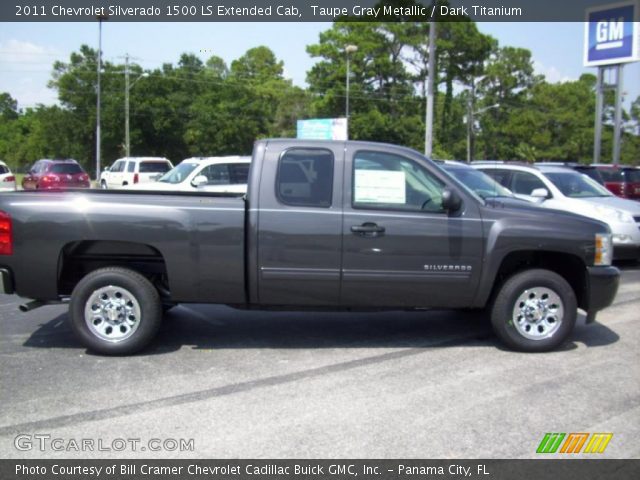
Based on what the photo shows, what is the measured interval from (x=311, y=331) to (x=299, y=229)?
1477 millimetres

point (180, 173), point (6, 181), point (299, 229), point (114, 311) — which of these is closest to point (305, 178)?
point (299, 229)

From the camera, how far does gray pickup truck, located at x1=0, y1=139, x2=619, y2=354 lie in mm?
5539

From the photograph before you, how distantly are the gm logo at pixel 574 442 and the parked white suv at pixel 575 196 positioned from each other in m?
6.48

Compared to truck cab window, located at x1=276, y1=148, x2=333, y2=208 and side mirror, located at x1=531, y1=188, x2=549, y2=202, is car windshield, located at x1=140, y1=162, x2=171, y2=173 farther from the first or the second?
truck cab window, located at x1=276, y1=148, x2=333, y2=208

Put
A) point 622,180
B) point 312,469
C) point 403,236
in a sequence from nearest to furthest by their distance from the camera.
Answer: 1. point 312,469
2. point 403,236
3. point 622,180

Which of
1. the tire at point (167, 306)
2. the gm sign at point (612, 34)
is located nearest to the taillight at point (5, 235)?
the tire at point (167, 306)

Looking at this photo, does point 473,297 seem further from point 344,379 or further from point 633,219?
point 633,219

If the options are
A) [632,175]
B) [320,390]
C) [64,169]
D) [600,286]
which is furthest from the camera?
[64,169]

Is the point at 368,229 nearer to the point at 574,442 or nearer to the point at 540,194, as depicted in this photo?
the point at 574,442

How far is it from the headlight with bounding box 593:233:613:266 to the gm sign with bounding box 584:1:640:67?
22041 millimetres

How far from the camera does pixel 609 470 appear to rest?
3.69 metres

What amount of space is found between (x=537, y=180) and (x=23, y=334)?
8.66m

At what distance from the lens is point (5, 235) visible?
552 centimetres

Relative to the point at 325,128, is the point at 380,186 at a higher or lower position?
lower
